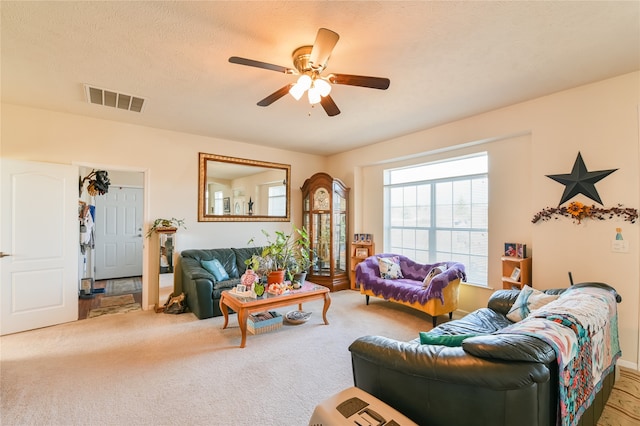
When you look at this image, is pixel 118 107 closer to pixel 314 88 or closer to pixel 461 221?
pixel 314 88

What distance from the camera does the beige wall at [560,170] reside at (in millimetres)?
2643

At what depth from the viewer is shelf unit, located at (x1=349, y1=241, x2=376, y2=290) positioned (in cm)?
532

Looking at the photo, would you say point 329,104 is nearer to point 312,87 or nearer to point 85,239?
point 312,87

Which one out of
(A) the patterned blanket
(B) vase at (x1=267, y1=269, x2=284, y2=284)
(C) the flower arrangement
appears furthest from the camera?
(B) vase at (x1=267, y1=269, x2=284, y2=284)

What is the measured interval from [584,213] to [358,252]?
10.7ft

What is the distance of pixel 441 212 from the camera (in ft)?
14.7

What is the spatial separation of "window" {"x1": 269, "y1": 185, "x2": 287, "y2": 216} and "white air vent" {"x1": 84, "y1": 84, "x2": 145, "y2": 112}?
2.60m

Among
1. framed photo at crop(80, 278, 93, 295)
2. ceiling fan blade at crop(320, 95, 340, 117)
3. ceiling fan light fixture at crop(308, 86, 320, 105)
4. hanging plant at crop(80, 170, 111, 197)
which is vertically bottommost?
framed photo at crop(80, 278, 93, 295)

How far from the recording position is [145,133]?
14.0 ft

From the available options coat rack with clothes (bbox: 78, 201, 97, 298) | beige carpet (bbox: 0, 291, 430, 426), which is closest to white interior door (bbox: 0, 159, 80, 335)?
beige carpet (bbox: 0, 291, 430, 426)

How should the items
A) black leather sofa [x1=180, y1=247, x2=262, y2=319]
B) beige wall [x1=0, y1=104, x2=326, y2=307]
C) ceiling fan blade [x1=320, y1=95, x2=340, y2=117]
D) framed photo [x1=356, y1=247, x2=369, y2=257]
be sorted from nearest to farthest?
ceiling fan blade [x1=320, y1=95, x2=340, y2=117] < beige wall [x1=0, y1=104, x2=326, y2=307] < black leather sofa [x1=180, y1=247, x2=262, y2=319] < framed photo [x1=356, y1=247, x2=369, y2=257]

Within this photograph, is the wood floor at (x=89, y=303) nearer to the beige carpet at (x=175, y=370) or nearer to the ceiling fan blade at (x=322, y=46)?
the beige carpet at (x=175, y=370)

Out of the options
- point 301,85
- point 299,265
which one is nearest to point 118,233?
point 299,265

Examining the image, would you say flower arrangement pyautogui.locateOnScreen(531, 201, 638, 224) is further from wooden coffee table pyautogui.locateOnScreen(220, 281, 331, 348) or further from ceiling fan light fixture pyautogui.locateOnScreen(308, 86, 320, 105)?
ceiling fan light fixture pyautogui.locateOnScreen(308, 86, 320, 105)
